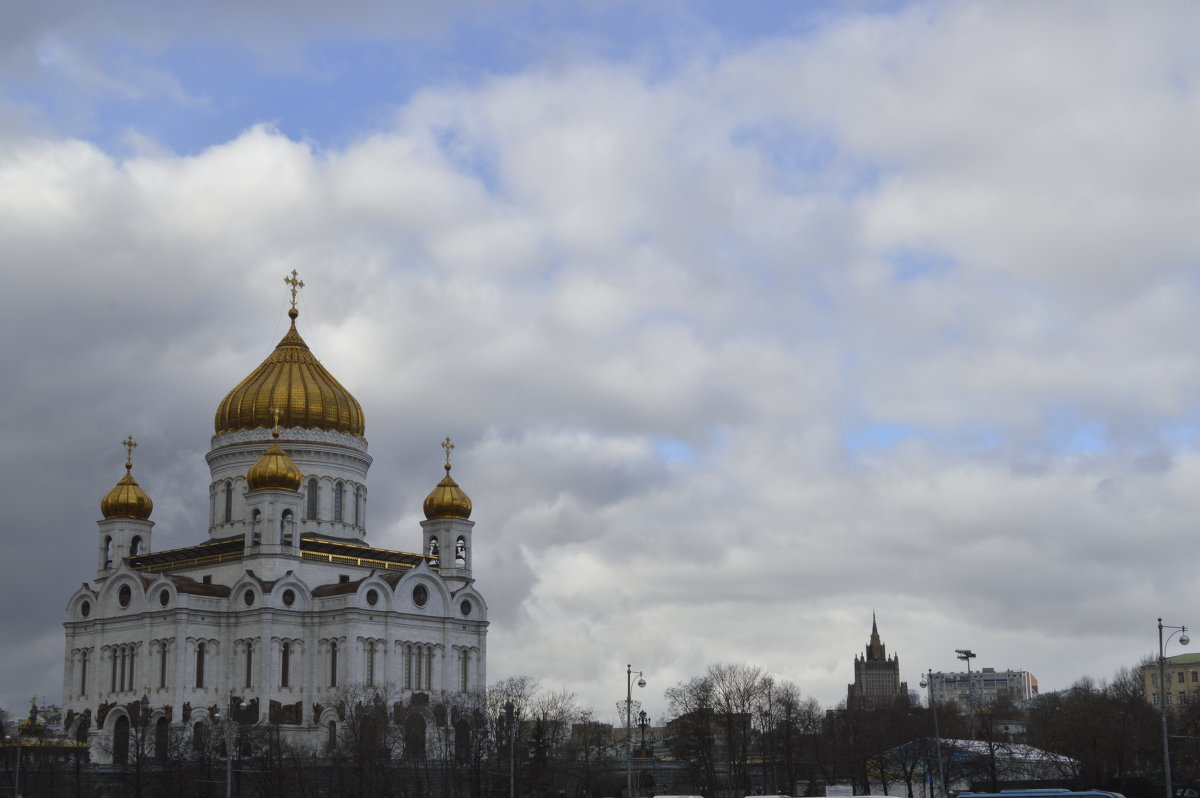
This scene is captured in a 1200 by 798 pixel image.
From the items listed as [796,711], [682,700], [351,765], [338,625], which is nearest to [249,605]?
[338,625]

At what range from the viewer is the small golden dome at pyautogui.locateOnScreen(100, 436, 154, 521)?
81.4 m

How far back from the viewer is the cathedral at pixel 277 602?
7275cm

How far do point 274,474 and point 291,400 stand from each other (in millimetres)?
7286

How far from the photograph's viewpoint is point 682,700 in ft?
279

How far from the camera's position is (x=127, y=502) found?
267 feet

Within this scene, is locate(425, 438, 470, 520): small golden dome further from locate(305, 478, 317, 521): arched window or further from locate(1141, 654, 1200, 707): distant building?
locate(1141, 654, 1200, 707): distant building

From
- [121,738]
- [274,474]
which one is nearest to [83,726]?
[121,738]

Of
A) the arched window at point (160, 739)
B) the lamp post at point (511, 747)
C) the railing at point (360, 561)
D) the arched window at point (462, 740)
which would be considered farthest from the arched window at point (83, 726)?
the lamp post at point (511, 747)

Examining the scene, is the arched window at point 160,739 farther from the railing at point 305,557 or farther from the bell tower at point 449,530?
the bell tower at point 449,530

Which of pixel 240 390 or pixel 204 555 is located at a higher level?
pixel 240 390

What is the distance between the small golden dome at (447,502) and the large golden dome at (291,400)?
535 cm

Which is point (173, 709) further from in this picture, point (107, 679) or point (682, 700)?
point (682, 700)

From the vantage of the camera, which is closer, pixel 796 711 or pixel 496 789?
pixel 496 789

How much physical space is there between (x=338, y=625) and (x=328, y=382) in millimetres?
14841
